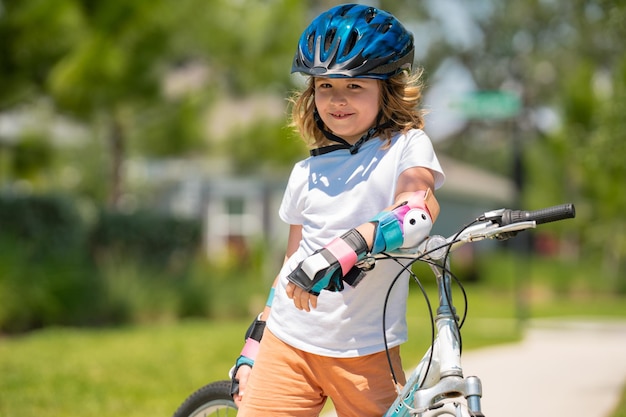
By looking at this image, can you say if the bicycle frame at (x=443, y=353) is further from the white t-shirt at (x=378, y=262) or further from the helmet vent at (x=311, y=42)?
the helmet vent at (x=311, y=42)

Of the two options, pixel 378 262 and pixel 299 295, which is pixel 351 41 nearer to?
pixel 378 262

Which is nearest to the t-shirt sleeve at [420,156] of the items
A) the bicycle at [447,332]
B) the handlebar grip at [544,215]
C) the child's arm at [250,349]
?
the bicycle at [447,332]

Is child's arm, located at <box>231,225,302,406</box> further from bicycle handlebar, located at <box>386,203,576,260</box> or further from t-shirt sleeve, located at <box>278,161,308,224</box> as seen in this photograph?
bicycle handlebar, located at <box>386,203,576,260</box>

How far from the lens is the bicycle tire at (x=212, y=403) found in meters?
3.45

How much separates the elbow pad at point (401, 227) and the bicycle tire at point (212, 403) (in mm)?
1125

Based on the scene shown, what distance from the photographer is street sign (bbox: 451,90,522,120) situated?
14.4m

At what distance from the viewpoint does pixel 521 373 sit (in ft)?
29.2

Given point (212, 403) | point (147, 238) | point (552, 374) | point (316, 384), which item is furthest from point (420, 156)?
point (147, 238)

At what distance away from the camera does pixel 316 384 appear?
119 inches

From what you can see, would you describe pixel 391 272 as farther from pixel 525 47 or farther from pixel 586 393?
pixel 525 47

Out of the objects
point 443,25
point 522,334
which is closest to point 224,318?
point 522,334

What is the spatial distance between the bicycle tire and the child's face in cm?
106

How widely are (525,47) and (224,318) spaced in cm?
3384

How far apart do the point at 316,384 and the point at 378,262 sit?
1.47ft
